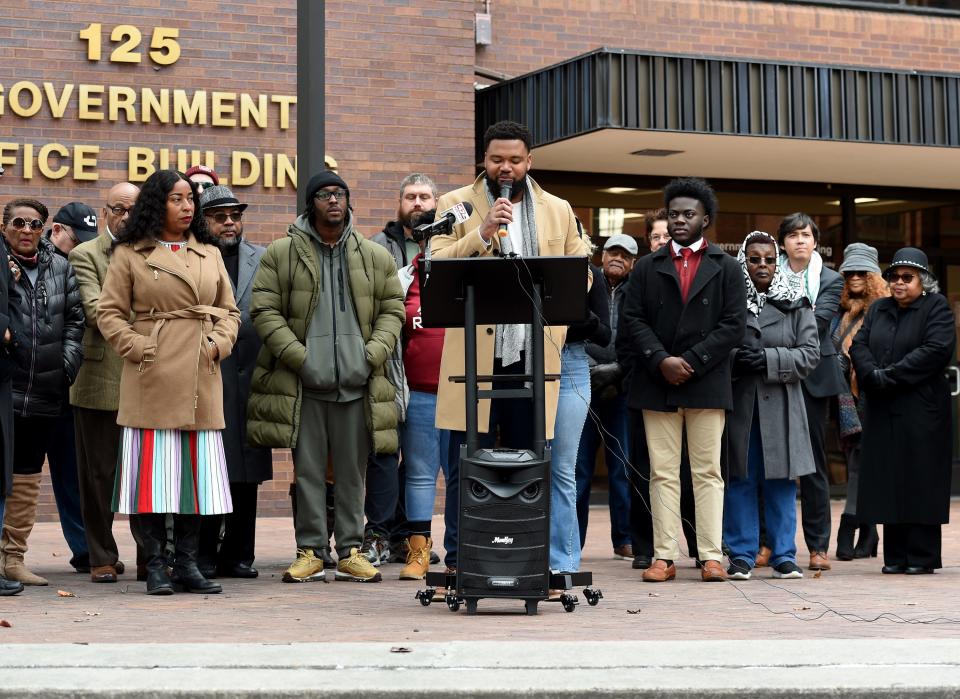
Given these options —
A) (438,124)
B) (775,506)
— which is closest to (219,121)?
(438,124)

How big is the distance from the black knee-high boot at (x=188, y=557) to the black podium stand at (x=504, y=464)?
5.37 ft

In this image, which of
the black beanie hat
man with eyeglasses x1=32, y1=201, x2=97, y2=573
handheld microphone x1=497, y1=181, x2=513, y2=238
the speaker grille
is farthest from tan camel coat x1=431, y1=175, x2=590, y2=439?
man with eyeglasses x1=32, y1=201, x2=97, y2=573

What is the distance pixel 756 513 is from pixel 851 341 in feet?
6.17

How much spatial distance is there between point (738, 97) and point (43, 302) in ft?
21.9

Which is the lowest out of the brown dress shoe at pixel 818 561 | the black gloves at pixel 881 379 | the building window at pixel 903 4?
the brown dress shoe at pixel 818 561

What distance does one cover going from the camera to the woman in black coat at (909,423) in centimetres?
924

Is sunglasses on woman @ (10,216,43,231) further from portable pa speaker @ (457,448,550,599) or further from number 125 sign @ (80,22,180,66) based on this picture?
number 125 sign @ (80,22,180,66)

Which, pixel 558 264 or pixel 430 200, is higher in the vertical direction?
pixel 430 200

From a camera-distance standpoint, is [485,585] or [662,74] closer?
[485,585]

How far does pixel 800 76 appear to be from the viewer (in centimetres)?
1312

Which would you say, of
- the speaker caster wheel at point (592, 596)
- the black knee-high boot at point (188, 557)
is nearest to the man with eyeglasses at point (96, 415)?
the black knee-high boot at point (188, 557)

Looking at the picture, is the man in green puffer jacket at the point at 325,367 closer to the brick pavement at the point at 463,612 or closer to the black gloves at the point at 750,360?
the brick pavement at the point at 463,612

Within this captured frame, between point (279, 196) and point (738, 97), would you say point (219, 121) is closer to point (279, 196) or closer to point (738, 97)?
point (279, 196)

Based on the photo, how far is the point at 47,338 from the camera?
8.22m
